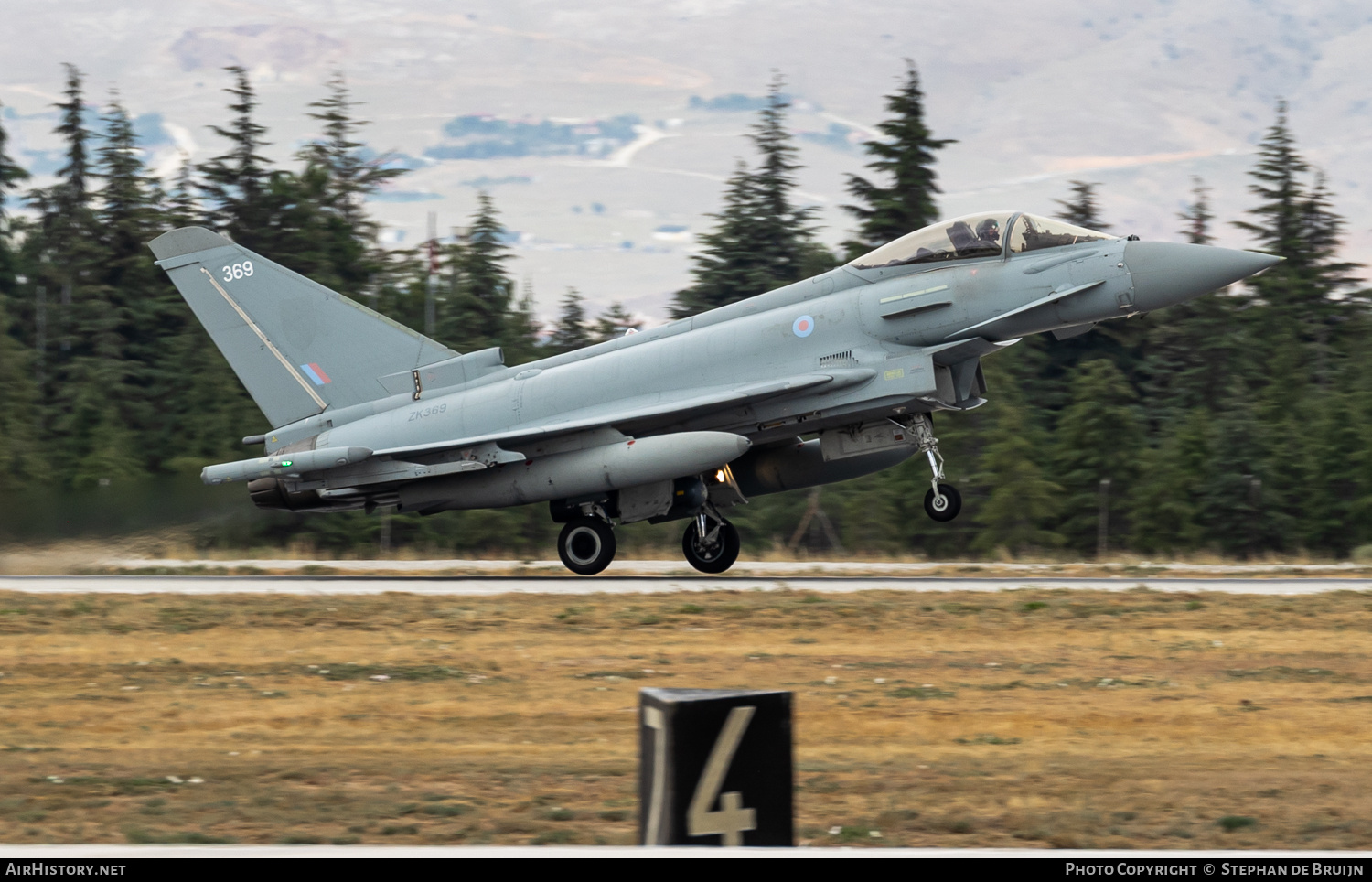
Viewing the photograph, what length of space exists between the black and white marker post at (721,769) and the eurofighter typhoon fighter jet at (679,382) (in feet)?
40.9

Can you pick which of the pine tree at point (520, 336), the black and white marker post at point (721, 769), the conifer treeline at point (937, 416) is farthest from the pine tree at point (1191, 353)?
the black and white marker post at point (721, 769)

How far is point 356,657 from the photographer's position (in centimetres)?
1183

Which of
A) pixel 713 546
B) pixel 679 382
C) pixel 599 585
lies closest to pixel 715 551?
pixel 713 546

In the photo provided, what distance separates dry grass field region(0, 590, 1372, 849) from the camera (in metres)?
6.57

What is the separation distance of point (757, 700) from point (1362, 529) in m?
46.9

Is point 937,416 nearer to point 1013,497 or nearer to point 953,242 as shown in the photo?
point 1013,497

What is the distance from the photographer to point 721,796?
4934 millimetres

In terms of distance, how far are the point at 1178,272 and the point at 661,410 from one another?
7018mm

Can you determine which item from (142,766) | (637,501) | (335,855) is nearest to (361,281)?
(637,501)

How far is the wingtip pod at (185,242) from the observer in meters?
20.8

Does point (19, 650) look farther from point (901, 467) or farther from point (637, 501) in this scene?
point (901, 467)

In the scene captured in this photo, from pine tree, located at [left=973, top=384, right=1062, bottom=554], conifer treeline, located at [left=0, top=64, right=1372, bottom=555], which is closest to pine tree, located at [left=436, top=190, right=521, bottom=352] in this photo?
conifer treeline, located at [left=0, top=64, right=1372, bottom=555]

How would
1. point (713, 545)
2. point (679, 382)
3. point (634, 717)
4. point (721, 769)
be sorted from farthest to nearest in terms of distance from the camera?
point (713, 545) < point (679, 382) < point (634, 717) < point (721, 769)

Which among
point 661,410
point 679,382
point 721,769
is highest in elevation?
point 679,382
